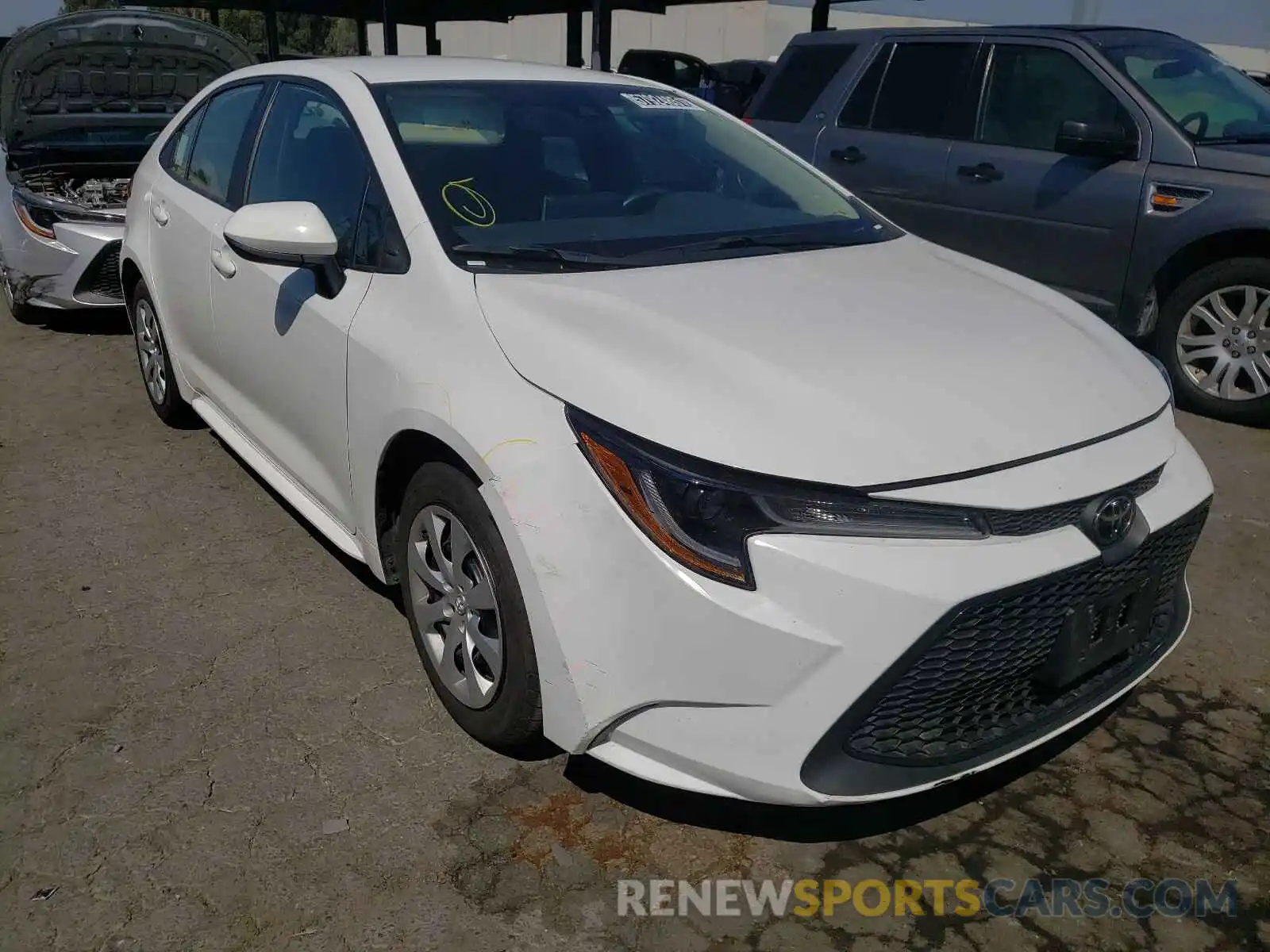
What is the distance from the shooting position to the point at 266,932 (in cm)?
209

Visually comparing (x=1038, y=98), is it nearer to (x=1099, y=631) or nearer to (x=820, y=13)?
(x=1099, y=631)

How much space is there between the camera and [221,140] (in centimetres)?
398

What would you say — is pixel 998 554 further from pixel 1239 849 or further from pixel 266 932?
pixel 266 932

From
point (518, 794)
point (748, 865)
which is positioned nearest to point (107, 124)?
point (518, 794)

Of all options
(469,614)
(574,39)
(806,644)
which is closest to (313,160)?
(469,614)

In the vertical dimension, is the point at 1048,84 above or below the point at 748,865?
above

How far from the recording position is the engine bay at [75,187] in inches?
251

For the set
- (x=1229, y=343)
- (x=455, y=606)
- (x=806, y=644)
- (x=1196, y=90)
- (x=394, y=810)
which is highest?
(x=1196, y=90)

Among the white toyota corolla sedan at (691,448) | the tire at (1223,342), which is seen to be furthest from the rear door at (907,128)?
the white toyota corolla sedan at (691,448)

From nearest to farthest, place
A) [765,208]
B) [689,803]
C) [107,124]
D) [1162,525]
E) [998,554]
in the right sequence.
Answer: [998,554] < [1162,525] < [689,803] < [765,208] < [107,124]

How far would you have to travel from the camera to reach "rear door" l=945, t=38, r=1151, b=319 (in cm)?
530

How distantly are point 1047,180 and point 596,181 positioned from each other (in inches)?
132

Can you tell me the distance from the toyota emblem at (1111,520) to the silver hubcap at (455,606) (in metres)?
1.26

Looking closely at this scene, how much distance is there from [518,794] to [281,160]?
2.19 m
